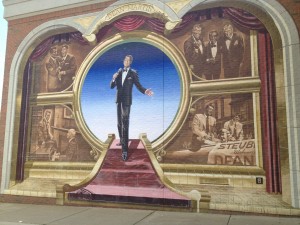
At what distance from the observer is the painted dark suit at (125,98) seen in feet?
32.0

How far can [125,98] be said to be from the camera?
32.6 ft

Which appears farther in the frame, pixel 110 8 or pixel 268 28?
pixel 110 8

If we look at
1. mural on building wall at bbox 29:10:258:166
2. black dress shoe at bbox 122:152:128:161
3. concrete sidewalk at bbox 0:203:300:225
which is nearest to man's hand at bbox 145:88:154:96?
mural on building wall at bbox 29:10:258:166

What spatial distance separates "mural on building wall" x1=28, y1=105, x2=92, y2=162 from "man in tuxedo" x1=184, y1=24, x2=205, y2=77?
3.95 metres

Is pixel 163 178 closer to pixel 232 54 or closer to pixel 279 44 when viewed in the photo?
pixel 232 54

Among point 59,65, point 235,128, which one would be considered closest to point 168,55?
point 235,128

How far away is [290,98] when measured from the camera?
8273 mm

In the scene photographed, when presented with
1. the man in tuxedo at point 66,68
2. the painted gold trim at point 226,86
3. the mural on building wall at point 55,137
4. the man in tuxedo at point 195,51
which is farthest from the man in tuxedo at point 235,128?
the man in tuxedo at point 66,68

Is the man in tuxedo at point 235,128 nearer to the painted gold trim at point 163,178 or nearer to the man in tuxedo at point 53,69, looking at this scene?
the painted gold trim at point 163,178

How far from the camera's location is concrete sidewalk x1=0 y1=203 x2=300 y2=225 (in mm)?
7512

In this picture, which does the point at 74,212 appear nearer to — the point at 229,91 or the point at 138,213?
the point at 138,213

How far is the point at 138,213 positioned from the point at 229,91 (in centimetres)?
399

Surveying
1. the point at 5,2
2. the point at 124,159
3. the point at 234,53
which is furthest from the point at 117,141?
the point at 5,2

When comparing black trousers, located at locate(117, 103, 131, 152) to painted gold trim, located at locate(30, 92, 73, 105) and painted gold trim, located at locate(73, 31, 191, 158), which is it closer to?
painted gold trim, located at locate(73, 31, 191, 158)
